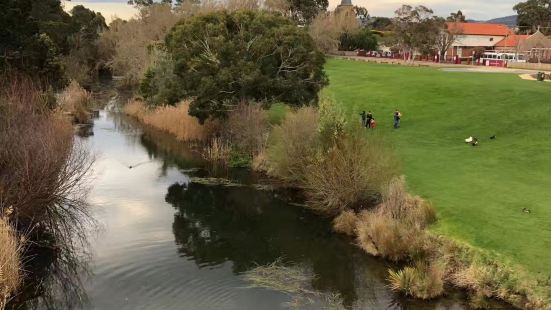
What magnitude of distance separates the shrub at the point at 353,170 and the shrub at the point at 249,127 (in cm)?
1236

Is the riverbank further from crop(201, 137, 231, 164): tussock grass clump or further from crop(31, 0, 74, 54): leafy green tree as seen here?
crop(31, 0, 74, 54): leafy green tree

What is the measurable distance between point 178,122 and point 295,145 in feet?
65.9

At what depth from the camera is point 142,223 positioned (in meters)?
28.4

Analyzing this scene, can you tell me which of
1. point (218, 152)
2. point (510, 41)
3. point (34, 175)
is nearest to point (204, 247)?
point (34, 175)

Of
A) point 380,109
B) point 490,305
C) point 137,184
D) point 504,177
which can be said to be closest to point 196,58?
point 137,184

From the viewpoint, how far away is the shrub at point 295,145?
32.1m

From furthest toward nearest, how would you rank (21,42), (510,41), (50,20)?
1. (510,41)
2. (50,20)
3. (21,42)

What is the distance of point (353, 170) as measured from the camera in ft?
88.7

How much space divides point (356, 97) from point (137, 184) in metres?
29.7

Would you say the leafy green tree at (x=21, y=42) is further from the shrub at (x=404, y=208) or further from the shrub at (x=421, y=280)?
the shrub at (x=421, y=280)

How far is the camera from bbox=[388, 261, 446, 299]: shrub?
20.2 metres

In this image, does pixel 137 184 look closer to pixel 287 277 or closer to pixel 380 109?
pixel 287 277

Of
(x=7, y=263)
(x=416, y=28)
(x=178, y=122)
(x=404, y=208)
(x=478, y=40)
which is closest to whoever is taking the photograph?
(x=7, y=263)

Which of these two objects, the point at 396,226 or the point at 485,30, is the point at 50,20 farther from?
the point at 485,30
